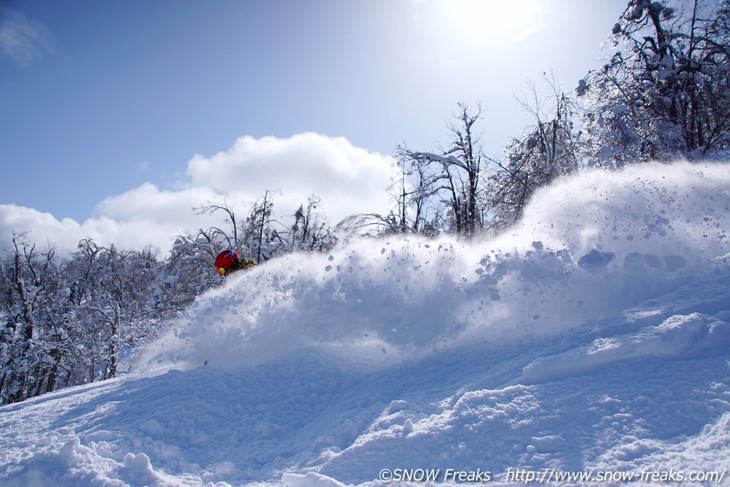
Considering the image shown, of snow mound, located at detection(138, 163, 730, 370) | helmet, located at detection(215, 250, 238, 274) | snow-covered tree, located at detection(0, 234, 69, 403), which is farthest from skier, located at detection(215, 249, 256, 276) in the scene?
snow-covered tree, located at detection(0, 234, 69, 403)

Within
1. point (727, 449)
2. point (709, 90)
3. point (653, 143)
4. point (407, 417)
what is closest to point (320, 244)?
point (653, 143)

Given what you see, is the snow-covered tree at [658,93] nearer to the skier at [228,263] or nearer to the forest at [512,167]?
the forest at [512,167]

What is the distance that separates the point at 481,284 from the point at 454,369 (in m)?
1.35

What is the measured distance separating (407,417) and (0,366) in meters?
24.6

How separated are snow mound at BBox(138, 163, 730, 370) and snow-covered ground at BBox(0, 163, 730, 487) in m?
0.02

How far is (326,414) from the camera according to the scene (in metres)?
3.89

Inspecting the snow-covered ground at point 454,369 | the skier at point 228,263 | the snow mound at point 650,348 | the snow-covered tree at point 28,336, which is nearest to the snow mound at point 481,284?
the snow-covered ground at point 454,369

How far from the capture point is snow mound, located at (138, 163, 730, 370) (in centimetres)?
476

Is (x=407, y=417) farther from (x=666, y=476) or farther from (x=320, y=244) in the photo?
(x=320, y=244)

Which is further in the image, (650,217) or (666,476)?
(650,217)

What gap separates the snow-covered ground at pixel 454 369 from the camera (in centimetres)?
265

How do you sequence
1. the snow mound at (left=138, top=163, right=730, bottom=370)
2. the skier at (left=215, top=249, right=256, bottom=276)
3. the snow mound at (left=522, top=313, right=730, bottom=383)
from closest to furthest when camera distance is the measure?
the snow mound at (left=522, top=313, right=730, bottom=383) → the snow mound at (left=138, top=163, right=730, bottom=370) → the skier at (left=215, top=249, right=256, bottom=276)

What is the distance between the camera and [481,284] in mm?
5203

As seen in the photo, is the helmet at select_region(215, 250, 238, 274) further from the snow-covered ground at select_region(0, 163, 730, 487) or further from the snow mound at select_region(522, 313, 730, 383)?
the snow mound at select_region(522, 313, 730, 383)
